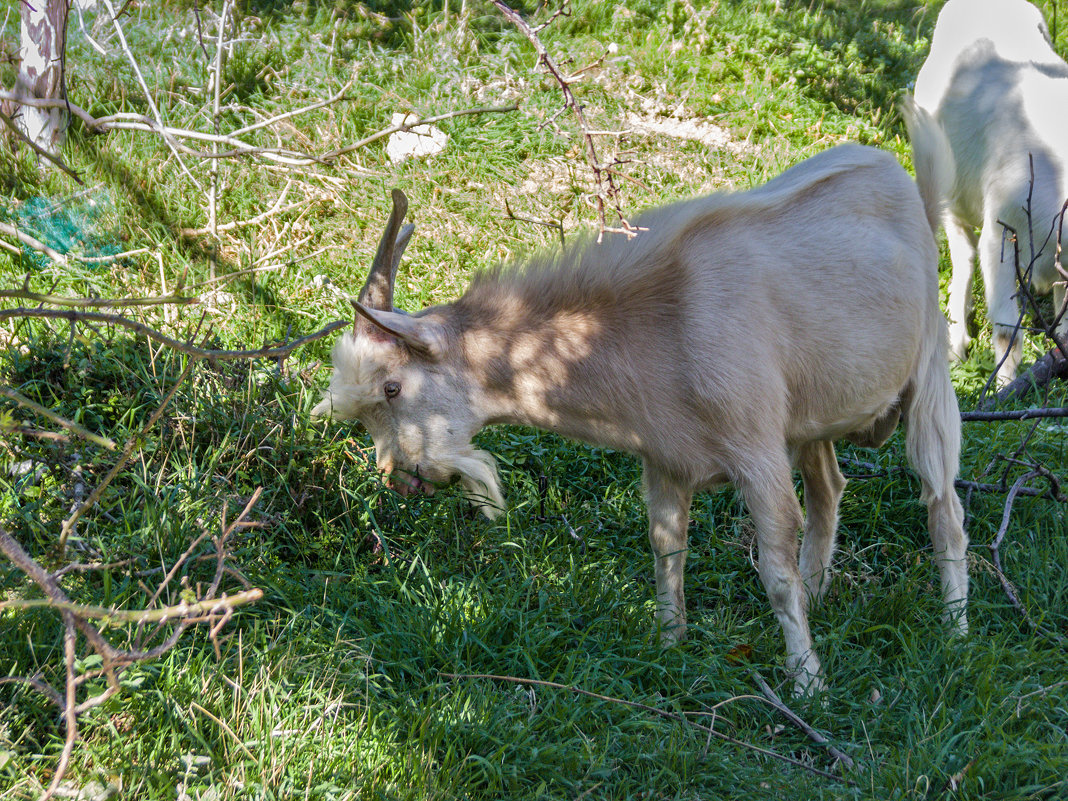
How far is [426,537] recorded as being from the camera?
4.41 m

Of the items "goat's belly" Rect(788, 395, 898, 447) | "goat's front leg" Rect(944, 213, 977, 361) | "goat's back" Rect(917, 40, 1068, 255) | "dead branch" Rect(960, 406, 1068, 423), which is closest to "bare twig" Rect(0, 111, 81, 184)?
"goat's belly" Rect(788, 395, 898, 447)

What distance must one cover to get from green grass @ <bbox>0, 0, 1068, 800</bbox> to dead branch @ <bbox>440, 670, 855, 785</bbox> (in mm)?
41

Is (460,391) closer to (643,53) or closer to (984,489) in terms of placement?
(984,489)

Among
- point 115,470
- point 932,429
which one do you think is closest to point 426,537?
point 115,470

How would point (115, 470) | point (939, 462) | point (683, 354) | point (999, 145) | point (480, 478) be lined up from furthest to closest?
point (999, 145)
point (939, 462)
point (480, 478)
point (683, 354)
point (115, 470)

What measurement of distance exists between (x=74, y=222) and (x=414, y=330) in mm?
3381

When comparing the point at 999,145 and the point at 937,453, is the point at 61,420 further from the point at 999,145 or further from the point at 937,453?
the point at 999,145

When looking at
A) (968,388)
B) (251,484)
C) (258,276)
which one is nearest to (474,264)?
(258,276)

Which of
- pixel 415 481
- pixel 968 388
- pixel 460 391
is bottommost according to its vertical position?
Answer: pixel 968 388

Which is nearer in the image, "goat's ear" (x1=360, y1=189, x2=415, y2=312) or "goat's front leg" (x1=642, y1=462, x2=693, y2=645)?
"goat's ear" (x1=360, y1=189, x2=415, y2=312)

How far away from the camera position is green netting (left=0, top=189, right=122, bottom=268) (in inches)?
231

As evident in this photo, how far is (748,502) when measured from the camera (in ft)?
12.2

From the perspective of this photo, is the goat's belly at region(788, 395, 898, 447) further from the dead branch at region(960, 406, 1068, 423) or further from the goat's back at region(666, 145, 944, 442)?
the dead branch at region(960, 406, 1068, 423)

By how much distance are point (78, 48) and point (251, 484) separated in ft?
14.2
